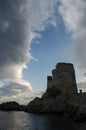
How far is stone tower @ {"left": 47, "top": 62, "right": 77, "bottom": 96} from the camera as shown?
171 metres

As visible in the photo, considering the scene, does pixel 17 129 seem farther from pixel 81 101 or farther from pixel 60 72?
pixel 60 72

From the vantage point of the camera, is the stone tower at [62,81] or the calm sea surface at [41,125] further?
the stone tower at [62,81]

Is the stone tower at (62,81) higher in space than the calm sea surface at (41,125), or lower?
higher

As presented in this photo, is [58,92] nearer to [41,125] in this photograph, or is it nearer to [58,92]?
[58,92]

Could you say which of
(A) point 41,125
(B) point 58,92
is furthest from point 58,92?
(A) point 41,125

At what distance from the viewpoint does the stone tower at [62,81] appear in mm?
170625

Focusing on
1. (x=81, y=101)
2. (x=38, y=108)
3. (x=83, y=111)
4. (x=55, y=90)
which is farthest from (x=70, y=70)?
(x=83, y=111)

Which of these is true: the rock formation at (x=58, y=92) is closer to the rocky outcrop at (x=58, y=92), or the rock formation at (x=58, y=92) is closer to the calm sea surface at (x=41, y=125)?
the rocky outcrop at (x=58, y=92)

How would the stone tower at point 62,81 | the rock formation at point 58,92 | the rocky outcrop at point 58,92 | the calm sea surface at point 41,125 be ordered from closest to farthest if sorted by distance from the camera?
the calm sea surface at point 41,125, the rock formation at point 58,92, the rocky outcrop at point 58,92, the stone tower at point 62,81

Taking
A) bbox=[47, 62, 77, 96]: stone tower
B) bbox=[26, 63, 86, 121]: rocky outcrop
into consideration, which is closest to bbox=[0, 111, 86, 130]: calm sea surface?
bbox=[26, 63, 86, 121]: rocky outcrop

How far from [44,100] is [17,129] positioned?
87822 mm

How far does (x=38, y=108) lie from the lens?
542 ft

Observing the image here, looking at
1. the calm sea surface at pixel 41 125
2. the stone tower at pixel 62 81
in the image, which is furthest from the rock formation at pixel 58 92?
the calm sea surface at pixel 41 125

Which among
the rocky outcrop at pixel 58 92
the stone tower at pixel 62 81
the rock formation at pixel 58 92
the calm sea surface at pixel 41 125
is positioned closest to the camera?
the calm sea surface at pixel 41 125
